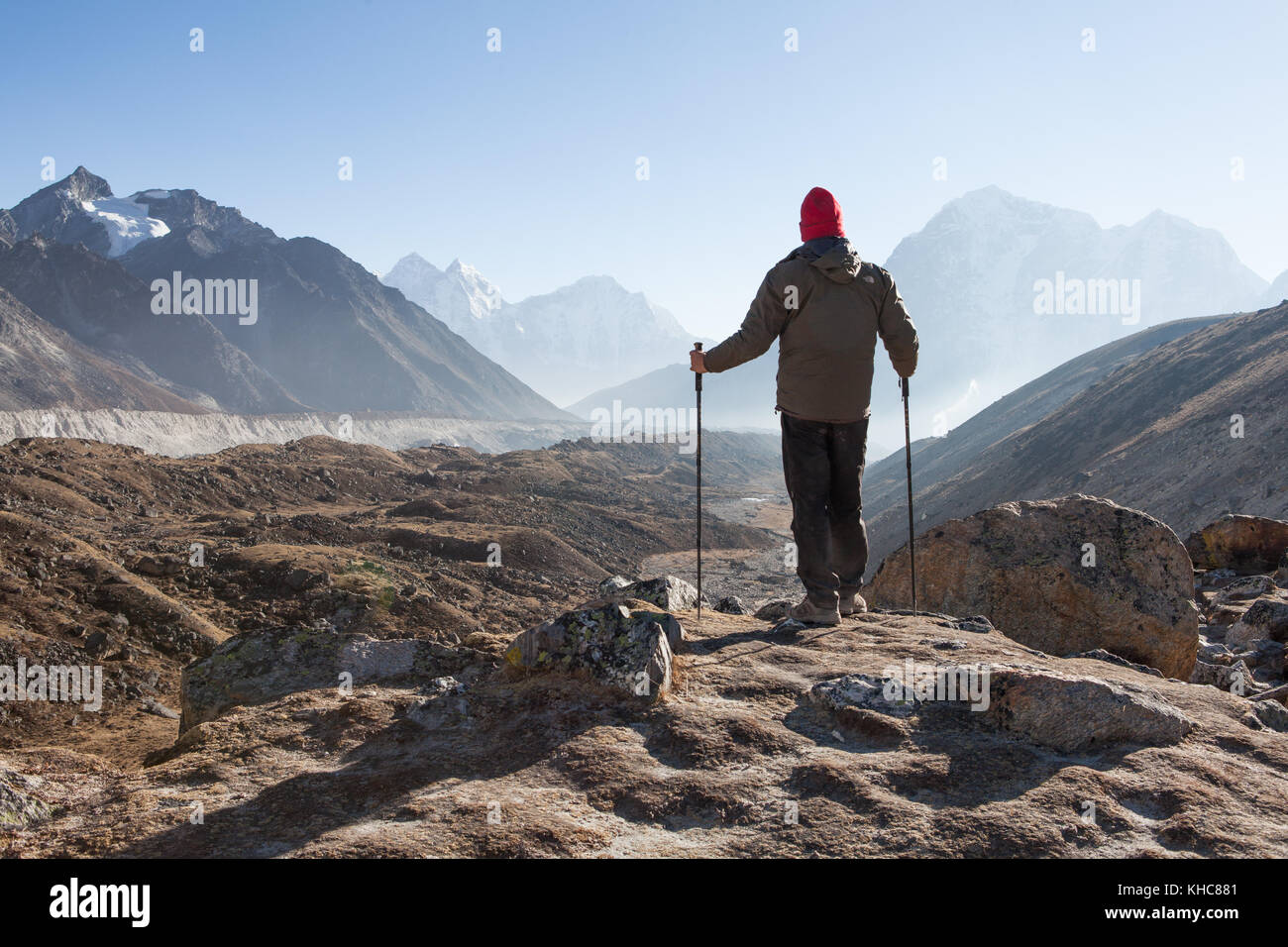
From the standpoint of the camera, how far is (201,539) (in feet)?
65.3

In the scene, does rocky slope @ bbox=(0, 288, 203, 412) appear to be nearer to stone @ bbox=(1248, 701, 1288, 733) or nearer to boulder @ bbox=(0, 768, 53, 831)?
boulder @ bbox=(0, 768, 53, 831)

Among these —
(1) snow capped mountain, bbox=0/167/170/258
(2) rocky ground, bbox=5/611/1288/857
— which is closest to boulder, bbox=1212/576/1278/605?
(2) rocky ground, bbox=5/611/1288/857

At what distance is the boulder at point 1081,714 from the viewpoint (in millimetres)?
3770

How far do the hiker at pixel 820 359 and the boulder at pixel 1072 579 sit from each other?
2627 millimetres

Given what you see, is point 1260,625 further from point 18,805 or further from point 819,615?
point 18,805

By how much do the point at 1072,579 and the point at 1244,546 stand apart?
8645 mm

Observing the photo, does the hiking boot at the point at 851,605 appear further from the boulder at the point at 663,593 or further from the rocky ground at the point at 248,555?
the rocky ground at the point at 248,555

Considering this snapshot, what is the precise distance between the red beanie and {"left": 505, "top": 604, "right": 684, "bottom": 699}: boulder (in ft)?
9.41

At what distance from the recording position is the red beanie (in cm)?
554

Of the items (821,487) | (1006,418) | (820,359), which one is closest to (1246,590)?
(821,487)

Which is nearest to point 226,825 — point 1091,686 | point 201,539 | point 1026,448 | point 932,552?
point 1091,686

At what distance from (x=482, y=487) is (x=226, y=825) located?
40278 millimetres
